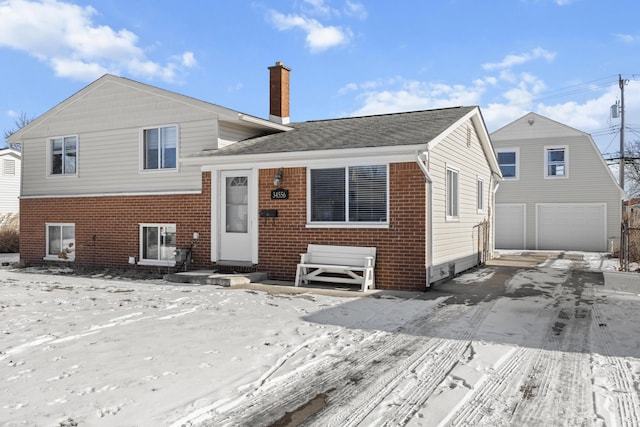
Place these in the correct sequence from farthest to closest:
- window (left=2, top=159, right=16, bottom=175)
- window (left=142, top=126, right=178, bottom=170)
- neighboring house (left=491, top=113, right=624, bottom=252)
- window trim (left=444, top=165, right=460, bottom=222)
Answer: window (left=2, top=159, right=16, bottom=175) < neighboring house (left=491, top=113, right=624, bottom=252) < window (left=142, top=126, right=178, bottom=170) < window trim (left=444, top=165, right=460, bottom=222)

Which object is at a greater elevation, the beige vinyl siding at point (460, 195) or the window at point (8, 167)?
the window at point (8, 167)

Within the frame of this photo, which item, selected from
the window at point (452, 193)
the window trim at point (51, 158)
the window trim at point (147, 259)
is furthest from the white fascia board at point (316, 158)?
the window trim at point (51, 158)

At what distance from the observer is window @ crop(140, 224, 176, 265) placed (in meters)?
12.8

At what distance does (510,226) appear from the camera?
22891 mm

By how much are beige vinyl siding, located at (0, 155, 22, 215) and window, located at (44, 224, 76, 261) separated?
1381 centimetres

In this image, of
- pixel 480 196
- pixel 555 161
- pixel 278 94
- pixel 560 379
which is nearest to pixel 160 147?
pixel 278 94

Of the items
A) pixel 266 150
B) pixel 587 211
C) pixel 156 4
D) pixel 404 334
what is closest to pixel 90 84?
pixel 156 4

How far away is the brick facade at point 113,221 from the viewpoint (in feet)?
40.1

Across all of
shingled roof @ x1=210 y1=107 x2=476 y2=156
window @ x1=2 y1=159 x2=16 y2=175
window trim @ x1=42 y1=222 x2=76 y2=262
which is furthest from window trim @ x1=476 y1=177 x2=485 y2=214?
window @ x1=2 y1=159 x2=16 y2=175

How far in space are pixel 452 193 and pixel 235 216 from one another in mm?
5216

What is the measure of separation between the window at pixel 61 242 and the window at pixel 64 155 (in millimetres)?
1602

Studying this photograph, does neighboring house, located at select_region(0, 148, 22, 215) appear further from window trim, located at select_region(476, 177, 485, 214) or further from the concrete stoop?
window trim, located at select_region(476, 177, 485, 214)

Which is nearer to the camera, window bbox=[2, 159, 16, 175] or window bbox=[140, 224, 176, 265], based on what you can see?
window bbox=[140, 224, 176, 265]

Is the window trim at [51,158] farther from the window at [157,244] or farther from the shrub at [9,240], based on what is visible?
the shrub at [9,240]
